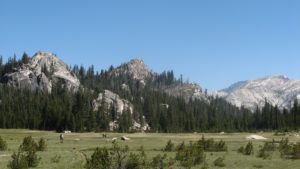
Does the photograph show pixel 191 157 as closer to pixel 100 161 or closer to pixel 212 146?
pixel 100 161

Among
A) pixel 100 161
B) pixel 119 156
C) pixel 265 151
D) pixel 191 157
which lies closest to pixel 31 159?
pixel 100 161

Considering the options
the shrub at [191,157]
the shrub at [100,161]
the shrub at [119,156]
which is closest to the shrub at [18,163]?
the shrub at [100,161]

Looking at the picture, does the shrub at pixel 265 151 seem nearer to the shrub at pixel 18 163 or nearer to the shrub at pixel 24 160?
the shrub at pixel 24 160

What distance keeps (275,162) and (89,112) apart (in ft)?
494

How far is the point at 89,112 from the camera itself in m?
199

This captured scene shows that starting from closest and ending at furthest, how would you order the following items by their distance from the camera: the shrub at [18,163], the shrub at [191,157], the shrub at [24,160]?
the shrub at [18,163] → the shrub at [24,160] → the shrub at [191,157]

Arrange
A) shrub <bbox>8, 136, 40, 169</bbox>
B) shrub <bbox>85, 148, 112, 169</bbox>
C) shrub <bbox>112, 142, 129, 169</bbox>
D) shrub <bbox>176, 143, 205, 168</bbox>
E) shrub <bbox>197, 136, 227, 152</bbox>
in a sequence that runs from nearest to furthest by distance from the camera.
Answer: shrub <bbox>112, 142, 129, 169</bbox>, shrub <bbox>85, 148, 112, 169</bbox>, shrub <bbox>8, 136, 40, 169</bbox>, shrub <bbox>176, 143, 205, 168</bbox>, shrub <bbox>197, 136, 227, 152</bbox>

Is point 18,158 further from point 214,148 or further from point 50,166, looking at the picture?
point 214,148

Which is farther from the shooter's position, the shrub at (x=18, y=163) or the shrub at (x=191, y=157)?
the shrub at (x=191, y=157)

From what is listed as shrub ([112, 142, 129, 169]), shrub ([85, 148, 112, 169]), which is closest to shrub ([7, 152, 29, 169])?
shrub ([85, 148, 112, 169])

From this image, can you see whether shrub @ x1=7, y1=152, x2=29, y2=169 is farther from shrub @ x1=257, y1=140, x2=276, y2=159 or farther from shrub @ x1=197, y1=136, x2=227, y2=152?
shrub @ x1=197, y1=136, x2=227, y2=152

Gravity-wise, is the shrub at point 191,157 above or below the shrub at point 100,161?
below

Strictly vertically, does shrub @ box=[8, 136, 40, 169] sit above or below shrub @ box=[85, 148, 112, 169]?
below

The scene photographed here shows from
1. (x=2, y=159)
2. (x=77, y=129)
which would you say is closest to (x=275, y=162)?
(x=2, y=159)
